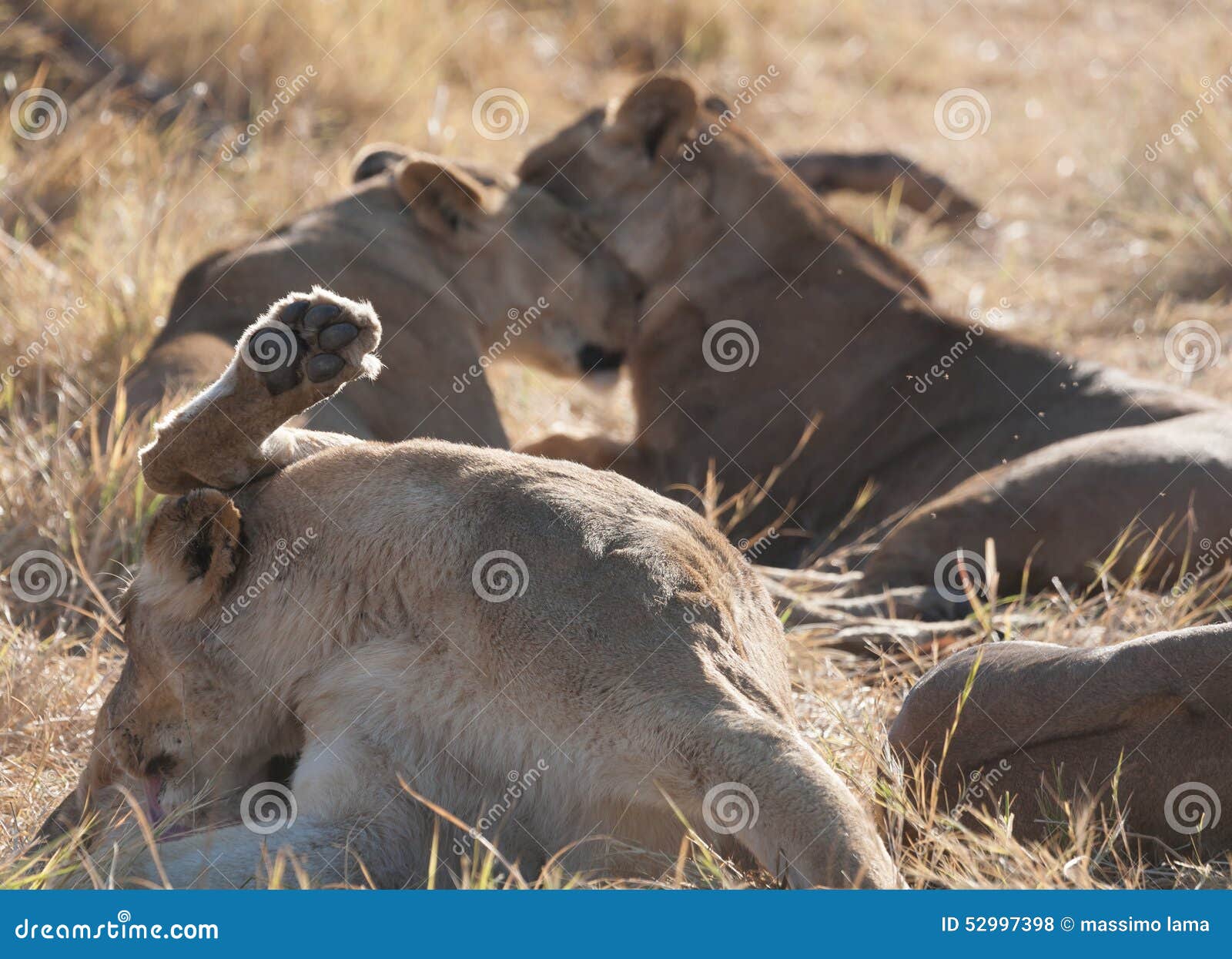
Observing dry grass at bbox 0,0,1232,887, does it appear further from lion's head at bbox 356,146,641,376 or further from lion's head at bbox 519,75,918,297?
lion's head at bbox 519,75,918,297

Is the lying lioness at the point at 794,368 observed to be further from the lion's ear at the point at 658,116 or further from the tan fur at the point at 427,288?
the tan fur at the point at 427,288

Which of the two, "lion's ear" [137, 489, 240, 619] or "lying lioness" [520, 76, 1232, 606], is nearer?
"lion's ear" [137, 489, 240, 619]

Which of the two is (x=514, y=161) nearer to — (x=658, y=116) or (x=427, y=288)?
(x=658, y=116)

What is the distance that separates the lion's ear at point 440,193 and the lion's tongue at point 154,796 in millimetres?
2847

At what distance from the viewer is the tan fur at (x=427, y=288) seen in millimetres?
5000

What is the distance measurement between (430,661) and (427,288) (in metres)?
3.06

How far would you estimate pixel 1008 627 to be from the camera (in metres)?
3.79

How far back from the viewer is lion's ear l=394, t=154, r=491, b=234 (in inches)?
203

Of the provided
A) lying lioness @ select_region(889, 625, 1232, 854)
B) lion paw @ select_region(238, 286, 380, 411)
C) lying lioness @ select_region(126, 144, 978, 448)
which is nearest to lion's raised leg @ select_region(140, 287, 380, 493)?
lion paw @ select_region(238, 286, 380, 411)

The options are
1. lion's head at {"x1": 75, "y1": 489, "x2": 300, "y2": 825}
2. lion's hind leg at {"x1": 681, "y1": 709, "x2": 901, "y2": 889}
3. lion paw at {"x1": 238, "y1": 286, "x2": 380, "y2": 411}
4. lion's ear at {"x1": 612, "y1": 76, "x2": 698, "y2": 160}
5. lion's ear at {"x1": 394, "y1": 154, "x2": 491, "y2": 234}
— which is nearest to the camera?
lion's hind leg at {"x1": 681, "y1": 709, "x2": 901, "y2": 889}

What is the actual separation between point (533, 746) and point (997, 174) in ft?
28.4

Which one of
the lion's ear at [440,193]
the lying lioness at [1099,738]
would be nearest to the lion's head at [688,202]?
the lion's ear at [440,193]

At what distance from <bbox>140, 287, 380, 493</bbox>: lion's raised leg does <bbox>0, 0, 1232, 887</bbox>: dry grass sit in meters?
0.79

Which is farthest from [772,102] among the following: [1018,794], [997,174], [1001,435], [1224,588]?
[1018,794]
